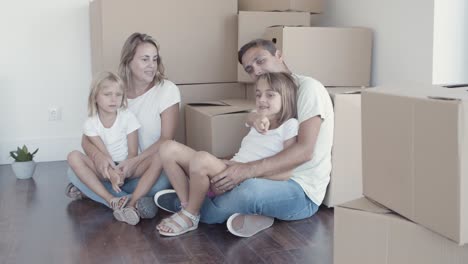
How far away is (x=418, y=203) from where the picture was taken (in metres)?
1.24

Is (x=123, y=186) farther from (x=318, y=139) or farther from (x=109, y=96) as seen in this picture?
(x=318, y=139)

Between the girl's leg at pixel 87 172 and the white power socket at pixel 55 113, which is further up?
the white power socket at pixel 55 113

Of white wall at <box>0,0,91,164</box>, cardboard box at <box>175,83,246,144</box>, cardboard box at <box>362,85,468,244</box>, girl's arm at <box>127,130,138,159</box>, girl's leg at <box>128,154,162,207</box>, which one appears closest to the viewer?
cardboard box at <box>362,85,468,244</box>

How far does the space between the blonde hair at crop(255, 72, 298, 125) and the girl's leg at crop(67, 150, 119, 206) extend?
87 centimetres

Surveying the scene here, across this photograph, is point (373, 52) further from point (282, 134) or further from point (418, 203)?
point (418, 203)

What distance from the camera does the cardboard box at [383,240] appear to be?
48.5 inches

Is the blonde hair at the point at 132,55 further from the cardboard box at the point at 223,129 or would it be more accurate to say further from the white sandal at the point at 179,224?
the white sandal at the point at 179,224

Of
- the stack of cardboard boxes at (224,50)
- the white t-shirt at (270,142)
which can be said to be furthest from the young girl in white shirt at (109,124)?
the white t-shirt at (270,142)

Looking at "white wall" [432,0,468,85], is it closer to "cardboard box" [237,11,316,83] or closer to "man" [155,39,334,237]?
"man" [155,39,334,237]

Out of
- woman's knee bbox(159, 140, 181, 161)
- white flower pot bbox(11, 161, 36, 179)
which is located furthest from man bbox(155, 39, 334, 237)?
white flower pot bbox(11, 161, 36, 179)

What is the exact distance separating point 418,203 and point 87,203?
1.91 meters

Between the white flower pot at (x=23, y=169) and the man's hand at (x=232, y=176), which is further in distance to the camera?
the white flower pot at (x=23, y=169)

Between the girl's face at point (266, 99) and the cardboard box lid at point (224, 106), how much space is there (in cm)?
47

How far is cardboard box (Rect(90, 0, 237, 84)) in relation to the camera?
3.21 m
